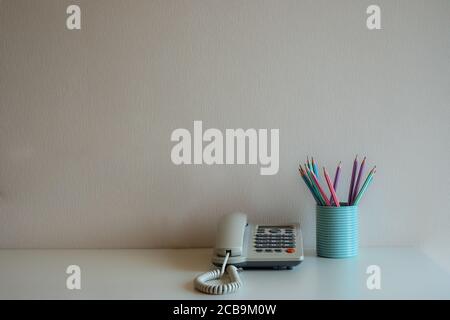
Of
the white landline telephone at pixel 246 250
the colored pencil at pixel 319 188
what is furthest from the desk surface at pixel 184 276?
the colored pencil at pixel 319 188

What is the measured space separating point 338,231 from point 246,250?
21 cm

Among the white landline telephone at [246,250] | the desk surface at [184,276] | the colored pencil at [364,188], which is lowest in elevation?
the desk surface at [184,276]

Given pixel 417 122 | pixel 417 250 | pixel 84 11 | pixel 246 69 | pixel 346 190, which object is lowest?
pixel 417 250

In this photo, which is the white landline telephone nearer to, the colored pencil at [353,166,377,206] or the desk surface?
the desk surface

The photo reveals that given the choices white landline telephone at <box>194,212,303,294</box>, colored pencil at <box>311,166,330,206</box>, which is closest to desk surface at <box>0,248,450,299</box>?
white landline telephone at <box>194,212,303,294</box>

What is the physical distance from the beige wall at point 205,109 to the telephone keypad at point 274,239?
0.11 meters

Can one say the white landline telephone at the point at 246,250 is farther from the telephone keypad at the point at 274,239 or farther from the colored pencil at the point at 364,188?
the colored pencil at the point at 364,188

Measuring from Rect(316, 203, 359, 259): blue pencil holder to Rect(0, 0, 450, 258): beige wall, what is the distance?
12cm

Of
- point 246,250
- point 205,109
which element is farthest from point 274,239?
point 205,109

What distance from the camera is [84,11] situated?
1226 mm

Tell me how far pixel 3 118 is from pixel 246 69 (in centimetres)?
58

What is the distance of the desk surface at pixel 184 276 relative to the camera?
0.85m
